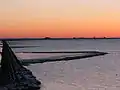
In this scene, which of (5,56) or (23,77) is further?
(23,77)

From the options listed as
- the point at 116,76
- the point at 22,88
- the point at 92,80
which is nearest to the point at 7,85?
the point at 22,88

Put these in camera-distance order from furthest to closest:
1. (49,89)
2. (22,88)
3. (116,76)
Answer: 1. (116,76)
2. (49,89)
3. (22,88)

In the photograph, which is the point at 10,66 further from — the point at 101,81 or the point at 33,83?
the point at 101,81

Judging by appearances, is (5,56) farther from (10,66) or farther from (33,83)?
(33,83)

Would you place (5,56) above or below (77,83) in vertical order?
above

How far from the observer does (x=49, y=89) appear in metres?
34.5

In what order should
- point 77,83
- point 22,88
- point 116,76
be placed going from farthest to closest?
point 116,76 < point 77,83 < point 22,88

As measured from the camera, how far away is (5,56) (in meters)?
33.7

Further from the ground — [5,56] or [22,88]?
[5,56]

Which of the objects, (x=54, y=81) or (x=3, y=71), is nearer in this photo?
(x=3, y=71)

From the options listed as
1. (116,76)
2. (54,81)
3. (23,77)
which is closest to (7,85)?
(23,77)

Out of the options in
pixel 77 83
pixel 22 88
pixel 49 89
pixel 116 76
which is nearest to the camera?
pixel 22 88

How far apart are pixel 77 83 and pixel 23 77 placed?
20.7 ft

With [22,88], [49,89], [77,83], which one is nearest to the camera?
[22,88]
